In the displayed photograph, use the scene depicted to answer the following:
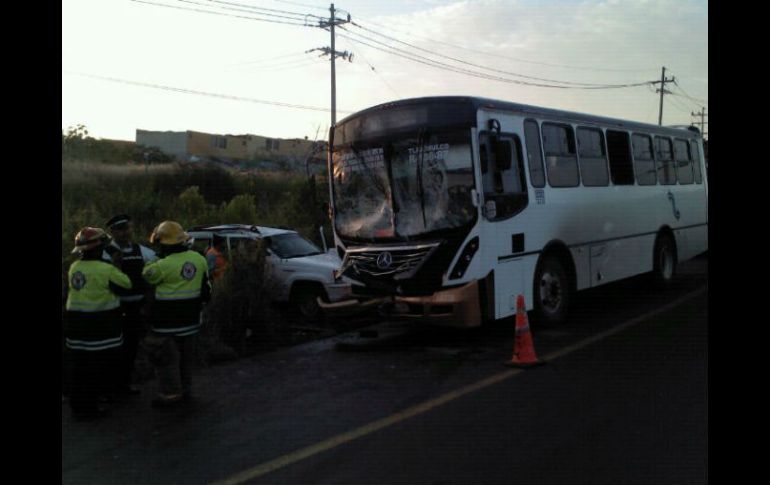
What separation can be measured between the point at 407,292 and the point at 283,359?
1603 millimetres

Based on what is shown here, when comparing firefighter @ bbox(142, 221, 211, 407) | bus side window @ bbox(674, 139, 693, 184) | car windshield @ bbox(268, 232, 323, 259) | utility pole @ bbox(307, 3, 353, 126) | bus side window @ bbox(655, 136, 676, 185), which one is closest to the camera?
firefighter @ bbox(142, 221, 211, 407)

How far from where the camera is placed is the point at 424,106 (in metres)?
7.96

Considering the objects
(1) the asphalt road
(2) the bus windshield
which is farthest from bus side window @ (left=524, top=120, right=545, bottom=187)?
(1) the asphalt road

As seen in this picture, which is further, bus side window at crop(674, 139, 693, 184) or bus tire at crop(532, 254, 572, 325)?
bus side window at crop(674, 139, 693, 184)

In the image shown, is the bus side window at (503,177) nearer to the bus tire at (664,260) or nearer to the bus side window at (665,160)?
the bus tire at (664,260)

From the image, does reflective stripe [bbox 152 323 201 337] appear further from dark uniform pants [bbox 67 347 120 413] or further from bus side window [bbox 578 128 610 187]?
bus side window [bbox 578 128 610 187]

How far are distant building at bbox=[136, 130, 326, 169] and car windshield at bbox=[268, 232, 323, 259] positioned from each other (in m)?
25.1

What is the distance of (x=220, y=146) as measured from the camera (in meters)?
40.3

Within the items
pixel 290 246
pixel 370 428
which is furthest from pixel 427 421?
pixel 290 246

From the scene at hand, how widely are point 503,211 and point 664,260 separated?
5258 millimetres

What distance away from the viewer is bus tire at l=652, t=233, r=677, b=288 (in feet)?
38.1

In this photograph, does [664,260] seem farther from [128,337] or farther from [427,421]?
[128,337]

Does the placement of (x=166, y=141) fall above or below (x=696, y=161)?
above
